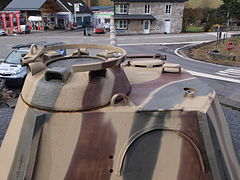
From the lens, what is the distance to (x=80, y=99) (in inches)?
114

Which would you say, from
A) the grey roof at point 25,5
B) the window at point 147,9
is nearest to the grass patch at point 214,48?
the window at point 147,9

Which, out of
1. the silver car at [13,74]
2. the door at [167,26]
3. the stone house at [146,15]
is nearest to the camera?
the silver car at [13,74]

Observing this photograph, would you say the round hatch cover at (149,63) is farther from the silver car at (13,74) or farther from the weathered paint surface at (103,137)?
the silver car at (13,74)

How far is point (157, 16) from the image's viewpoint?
4134cm

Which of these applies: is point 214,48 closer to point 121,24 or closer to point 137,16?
point 137,16

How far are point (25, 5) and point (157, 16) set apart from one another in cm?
2452

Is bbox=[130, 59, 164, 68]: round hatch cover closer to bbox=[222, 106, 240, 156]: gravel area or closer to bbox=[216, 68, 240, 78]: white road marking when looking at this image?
bbox=[222, 106, 240, 156]: gravel area

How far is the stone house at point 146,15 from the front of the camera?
4044 centimetres

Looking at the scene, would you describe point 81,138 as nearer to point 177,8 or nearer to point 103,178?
point 103,178

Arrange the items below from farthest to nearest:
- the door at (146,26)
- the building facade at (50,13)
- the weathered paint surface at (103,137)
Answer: the building facade at (50,13)
the door at (146,26)
the weathered paint surface at (103,137)

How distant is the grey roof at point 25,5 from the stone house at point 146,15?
15.7m

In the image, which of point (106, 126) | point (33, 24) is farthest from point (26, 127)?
point (33, 24)

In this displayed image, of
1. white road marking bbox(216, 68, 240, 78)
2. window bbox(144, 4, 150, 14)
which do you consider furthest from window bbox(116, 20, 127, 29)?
white road marking bbox(216, 68, 240, 78)

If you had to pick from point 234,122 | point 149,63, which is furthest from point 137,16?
point 149,63
